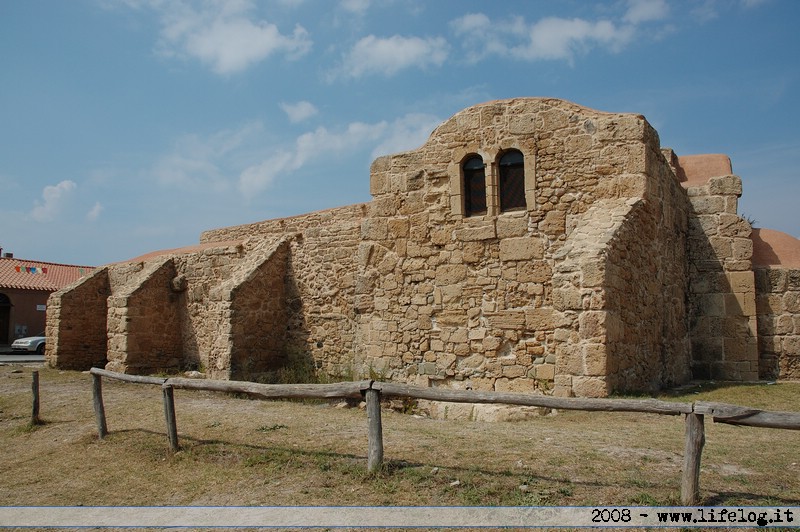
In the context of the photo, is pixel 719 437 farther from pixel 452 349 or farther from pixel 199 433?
pixel 199 433

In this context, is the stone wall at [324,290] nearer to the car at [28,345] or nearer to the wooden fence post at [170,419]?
the wooden fence post at [170,419]

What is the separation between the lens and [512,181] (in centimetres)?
1027

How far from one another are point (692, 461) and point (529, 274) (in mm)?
5440

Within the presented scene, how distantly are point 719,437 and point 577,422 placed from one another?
5.17 ft

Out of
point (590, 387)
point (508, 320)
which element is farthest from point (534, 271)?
point (590, 387)

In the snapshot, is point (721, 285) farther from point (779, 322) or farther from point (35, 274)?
point (35, 274)

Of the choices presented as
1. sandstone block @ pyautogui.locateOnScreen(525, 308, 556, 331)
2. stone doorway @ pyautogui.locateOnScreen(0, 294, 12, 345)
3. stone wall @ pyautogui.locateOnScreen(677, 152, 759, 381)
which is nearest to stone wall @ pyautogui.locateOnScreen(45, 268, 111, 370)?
sandstone block @ pyautogui.locateOnScreen(525, 308, 556, 331)

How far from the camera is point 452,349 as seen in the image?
1038 centimetres

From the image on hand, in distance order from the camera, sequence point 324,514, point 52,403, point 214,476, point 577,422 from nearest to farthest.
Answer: point 324,514 < point 214,476 < point 577,422 < point 52,403

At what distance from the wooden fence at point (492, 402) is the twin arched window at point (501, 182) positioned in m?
5.14

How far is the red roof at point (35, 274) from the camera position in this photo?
A: 27.6m

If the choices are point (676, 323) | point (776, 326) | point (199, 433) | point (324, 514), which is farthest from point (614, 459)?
point (776, 326)

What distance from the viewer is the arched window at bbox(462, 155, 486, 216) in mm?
10523

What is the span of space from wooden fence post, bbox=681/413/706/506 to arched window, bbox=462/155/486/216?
20.5 feet
